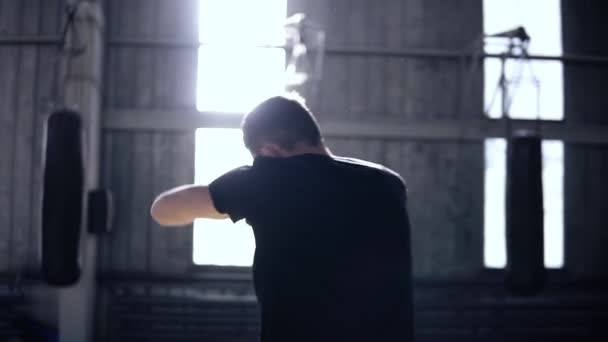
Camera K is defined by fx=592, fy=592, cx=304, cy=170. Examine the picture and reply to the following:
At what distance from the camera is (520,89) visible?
514 centimetres

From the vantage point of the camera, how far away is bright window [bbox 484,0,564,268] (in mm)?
5004

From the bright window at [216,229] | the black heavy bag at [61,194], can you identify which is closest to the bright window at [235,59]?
the bright window at [216,229]

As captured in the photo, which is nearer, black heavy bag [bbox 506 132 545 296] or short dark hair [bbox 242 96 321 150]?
short dark hair [bbox 242 96 321 150]

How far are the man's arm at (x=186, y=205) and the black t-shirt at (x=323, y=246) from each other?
0.03m

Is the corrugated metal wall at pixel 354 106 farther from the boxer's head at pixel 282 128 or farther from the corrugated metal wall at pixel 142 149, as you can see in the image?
the boxer's head at pixel 282 128

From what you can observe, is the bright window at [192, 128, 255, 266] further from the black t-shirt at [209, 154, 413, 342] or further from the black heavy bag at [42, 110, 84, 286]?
the black t-shirt at [209, 154, 413, 342]

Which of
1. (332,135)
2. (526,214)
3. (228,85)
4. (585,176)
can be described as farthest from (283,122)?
(585,176)

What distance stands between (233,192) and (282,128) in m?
0.14

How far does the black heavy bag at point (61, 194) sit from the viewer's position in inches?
136

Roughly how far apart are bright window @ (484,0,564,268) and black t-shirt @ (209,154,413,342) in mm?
4179

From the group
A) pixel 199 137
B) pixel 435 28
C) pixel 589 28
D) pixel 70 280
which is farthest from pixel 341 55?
pixel 70 280

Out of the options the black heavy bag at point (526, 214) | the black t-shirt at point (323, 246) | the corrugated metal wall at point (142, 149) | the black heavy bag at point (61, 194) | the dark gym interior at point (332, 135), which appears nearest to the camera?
the black t-shirt at point (323, 246)

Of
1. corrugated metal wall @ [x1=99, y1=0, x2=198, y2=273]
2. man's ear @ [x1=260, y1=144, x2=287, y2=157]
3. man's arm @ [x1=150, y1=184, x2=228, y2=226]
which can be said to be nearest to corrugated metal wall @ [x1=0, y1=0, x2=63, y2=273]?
corrugated metal wall @ [x1=99, y1=0, x2=198, y2=273]

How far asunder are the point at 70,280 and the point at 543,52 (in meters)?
4.22
